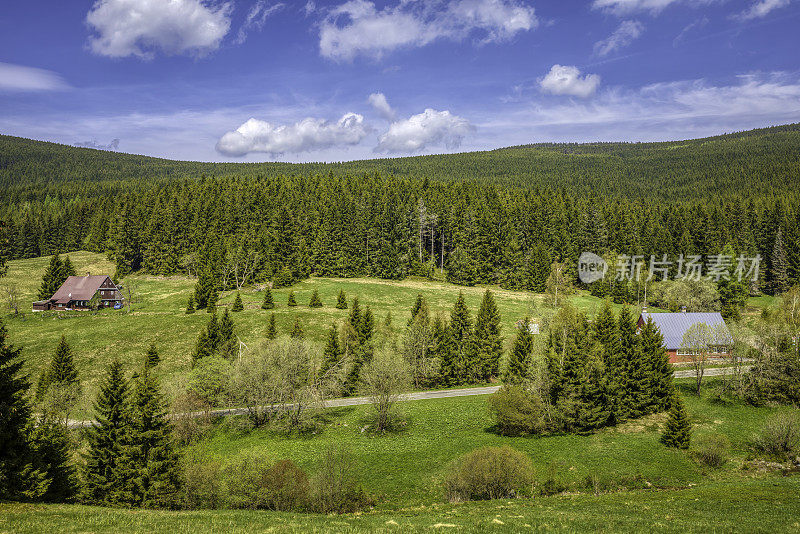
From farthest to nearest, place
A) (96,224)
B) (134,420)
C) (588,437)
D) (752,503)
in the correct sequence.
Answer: (96,224), (588,437), (134,420), (752,503)

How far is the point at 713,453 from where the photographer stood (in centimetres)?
3391

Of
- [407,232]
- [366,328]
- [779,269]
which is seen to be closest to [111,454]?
[366,328]

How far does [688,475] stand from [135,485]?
39371 mm

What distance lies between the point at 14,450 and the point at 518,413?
121 ft

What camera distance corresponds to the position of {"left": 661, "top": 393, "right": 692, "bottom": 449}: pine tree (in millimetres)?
36719

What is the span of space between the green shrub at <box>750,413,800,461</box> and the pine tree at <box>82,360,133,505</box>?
47.7 m

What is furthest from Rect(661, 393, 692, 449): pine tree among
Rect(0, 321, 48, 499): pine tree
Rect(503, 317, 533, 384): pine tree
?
Rect(0, 321, 48, 499): pine tree

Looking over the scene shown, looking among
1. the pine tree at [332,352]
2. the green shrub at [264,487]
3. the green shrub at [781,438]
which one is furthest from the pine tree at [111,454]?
the green shrub at [781,438]

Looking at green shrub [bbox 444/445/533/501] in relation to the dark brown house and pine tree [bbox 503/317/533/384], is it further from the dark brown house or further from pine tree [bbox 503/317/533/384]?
the dark brown house

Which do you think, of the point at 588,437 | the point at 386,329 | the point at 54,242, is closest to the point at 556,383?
the point at 588,437

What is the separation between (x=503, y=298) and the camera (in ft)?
314

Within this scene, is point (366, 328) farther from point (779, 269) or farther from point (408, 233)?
point (779, 269)

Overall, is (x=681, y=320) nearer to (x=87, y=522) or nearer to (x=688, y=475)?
(x=688, y=475)

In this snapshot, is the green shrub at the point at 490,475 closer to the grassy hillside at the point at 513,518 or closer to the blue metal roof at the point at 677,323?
the grassy hillside at the point at 513,518
